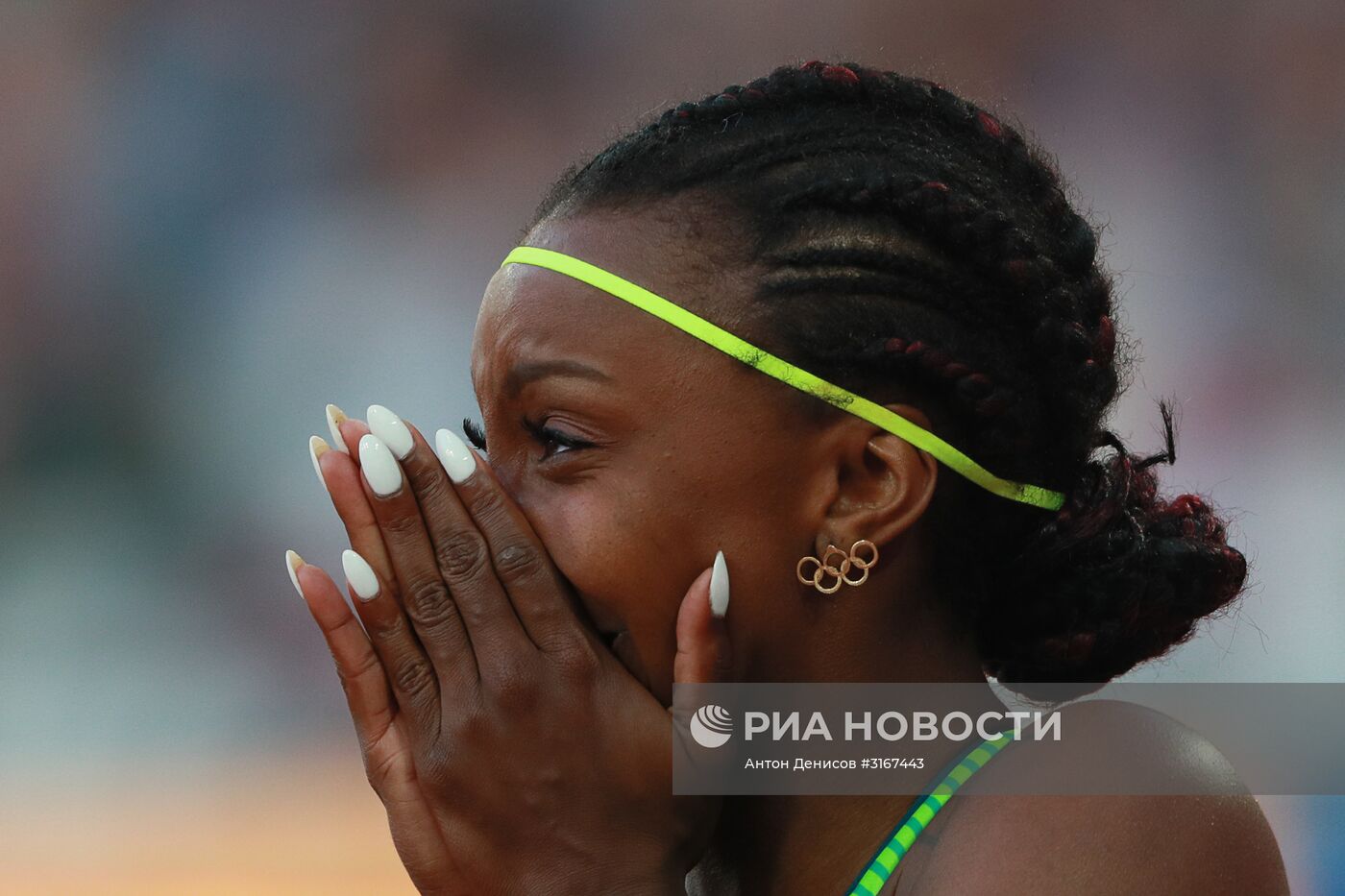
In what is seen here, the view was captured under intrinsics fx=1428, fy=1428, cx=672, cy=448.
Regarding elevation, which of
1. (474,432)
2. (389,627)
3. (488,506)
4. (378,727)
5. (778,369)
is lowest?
(378,727)

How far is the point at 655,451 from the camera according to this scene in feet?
5.69

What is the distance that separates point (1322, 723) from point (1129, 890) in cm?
333

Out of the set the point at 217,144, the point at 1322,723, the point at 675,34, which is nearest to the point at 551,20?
the point at 675,34

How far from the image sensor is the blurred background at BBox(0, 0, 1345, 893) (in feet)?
18.2

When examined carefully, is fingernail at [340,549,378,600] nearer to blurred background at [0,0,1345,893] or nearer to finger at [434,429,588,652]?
finger at [434,429,588,652]

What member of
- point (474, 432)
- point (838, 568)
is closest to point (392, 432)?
point (474, 432)

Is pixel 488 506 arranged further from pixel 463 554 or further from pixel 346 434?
pixel 346 434

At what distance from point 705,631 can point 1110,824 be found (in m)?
0.51

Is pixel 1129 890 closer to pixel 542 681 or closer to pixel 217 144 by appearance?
pixel 542 681

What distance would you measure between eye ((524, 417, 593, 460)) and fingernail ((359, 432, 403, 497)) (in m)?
0.18

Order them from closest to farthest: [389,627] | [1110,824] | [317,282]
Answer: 1. [1110,824]
2. [389,627]
3. [317,282]

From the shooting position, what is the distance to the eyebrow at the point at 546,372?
1.75 meters

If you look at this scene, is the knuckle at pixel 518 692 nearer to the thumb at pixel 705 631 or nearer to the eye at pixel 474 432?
the thumb at pixel 705 631

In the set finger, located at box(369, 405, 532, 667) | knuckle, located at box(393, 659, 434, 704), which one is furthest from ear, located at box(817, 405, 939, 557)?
knuckle, located at box(393, 659, 434, 704)
